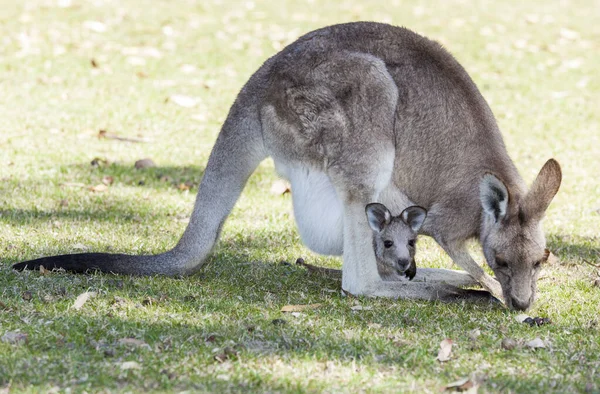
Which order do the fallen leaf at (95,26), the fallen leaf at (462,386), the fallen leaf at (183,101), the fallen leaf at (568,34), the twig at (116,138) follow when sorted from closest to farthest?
the fallen leaf at (462,386) → the twig at (116,138) → the fallen leaf at (183,101) → the fallen leaf at (95,26) → the fallen leaf at (568,34)

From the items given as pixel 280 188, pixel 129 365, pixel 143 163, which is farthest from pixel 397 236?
pixel 143 163

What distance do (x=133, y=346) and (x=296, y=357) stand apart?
61 centimetres

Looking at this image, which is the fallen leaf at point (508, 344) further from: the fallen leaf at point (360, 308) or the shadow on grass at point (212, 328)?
the fallen leaf at point (360, 308)

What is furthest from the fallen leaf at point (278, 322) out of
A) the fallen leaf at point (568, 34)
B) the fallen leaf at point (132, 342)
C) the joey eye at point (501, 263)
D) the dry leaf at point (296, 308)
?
the fallen leaf at point (568, 34)

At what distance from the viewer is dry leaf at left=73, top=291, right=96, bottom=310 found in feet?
12.7

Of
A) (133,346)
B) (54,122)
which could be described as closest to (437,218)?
(133,346)

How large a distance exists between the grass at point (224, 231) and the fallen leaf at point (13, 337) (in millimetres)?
36

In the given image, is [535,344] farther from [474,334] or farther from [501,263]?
[501,263]

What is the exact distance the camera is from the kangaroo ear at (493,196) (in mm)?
4008

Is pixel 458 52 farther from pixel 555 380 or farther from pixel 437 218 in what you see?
pixel 555 380

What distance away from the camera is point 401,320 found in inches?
156

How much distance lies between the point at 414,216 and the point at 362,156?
1.44ft

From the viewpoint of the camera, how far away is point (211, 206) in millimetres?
4398

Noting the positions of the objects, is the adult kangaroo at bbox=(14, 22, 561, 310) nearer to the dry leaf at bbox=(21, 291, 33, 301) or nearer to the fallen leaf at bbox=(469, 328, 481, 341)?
the dry leaf at bbox=(21, 291, 33, 301)
